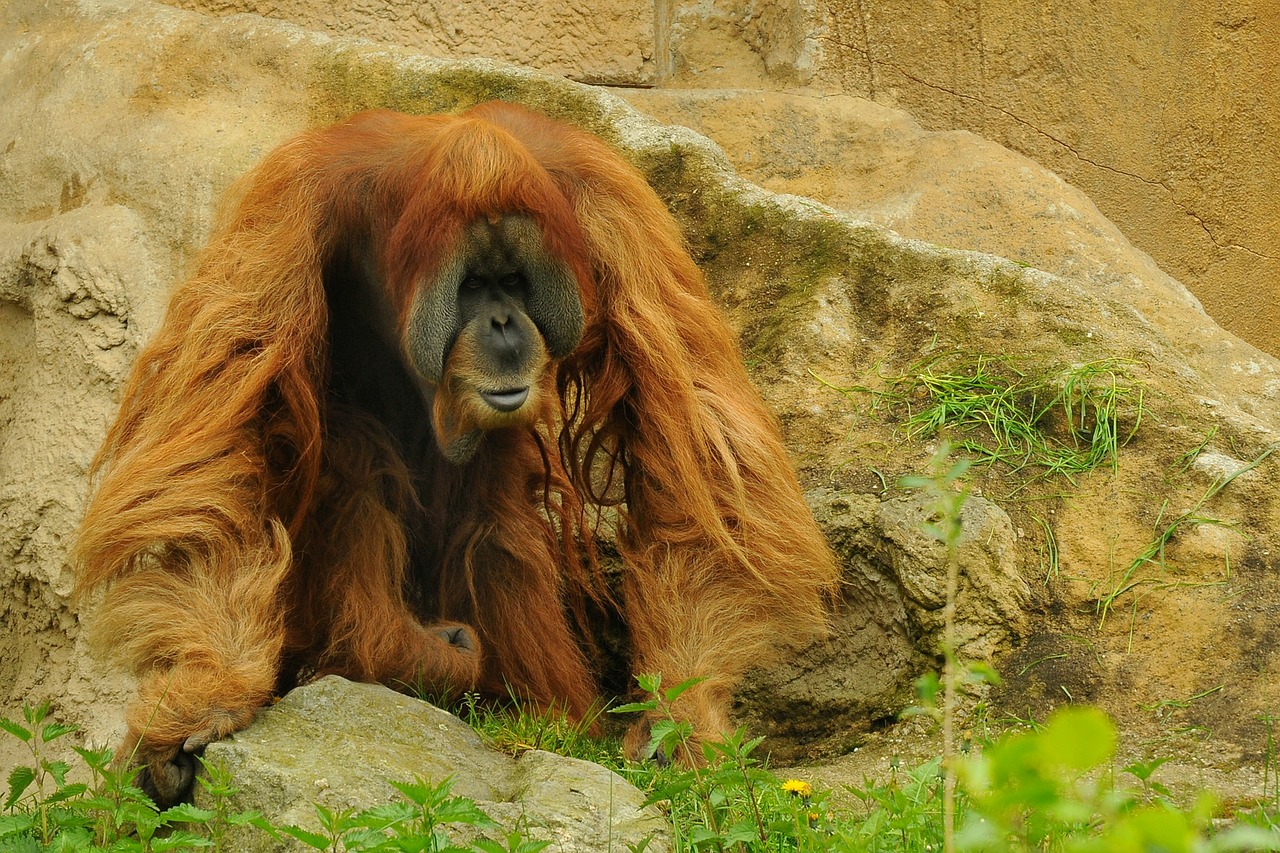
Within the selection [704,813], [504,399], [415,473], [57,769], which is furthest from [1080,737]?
[415,473]

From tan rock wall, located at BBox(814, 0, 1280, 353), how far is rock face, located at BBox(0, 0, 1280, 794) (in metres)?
0.46

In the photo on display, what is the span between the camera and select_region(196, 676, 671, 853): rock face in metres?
2.17

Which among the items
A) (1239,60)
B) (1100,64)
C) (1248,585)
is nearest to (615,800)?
(1248,585)

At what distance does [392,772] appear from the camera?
7.52 ft

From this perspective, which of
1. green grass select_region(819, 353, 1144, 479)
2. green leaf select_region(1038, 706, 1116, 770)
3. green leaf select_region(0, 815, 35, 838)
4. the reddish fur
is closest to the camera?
green leaf select_region(1038, 706, 1116, 770)

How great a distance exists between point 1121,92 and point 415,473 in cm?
358

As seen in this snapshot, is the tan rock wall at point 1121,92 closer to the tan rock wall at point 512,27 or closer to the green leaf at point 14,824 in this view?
the tan rock wall at point 512,27

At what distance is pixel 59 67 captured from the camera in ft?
15.6

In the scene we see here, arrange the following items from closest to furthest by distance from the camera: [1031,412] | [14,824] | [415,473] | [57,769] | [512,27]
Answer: [14,824], [57,769], [415,473], [1031,412], [512,27]

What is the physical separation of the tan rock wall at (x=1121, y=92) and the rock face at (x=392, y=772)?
3.56 meters

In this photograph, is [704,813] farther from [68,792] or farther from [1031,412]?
[1031,412]

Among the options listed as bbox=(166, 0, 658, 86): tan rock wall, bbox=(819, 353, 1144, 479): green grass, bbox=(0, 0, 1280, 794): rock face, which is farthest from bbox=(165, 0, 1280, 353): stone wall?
bbox=(819, 353, 1144, 479): green grass

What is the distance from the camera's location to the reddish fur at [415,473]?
106 inches

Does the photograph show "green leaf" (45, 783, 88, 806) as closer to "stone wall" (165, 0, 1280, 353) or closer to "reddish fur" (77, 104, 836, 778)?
"reddish fur" (77, 104, 836, 778)
